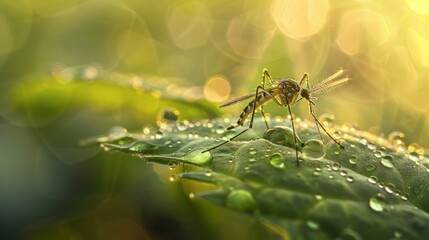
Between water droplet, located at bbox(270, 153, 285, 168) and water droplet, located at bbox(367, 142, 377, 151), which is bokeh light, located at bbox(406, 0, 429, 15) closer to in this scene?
water droplet, located at bbox(367, 142, 377, 151)

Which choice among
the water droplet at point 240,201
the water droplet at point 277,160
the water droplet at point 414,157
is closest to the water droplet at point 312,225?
the water droplet at point 240,201

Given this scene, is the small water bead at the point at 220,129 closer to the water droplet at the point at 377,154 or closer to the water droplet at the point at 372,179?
the water droplet at the point at 377,154

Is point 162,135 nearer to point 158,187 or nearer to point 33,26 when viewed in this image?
point 158,187

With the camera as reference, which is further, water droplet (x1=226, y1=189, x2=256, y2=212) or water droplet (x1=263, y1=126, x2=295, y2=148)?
water droplet (x1=263, y1=126, x2=295, y2=148)

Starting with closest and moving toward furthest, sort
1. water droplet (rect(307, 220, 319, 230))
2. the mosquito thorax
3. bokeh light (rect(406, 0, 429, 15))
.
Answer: water droplet (rect(307, 220, 319, 230)), the mosquito thorax, bokeh light (rect(406, 0, 429, 15))

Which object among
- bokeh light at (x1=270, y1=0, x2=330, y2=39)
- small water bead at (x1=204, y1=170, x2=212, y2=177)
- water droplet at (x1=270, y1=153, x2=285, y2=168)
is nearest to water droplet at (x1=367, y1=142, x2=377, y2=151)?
water droplet at (x1=270, y1=153, x2=285, y2=168)

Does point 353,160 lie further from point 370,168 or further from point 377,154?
point 377,154
